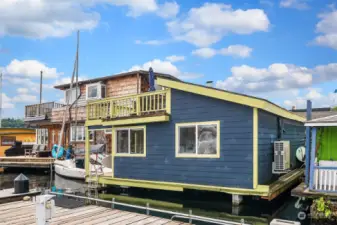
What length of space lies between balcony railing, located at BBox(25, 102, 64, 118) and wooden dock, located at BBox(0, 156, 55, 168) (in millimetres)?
5881

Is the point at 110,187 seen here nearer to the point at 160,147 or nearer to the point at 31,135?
the point at 160,147

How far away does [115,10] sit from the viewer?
733 inches

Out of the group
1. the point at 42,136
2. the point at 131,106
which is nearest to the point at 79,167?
the point at 131,106

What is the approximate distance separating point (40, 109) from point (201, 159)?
21.6 metres

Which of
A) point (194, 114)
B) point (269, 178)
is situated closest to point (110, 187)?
point (194, 114)

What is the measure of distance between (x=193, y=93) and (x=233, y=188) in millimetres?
3609

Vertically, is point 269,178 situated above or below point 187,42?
below

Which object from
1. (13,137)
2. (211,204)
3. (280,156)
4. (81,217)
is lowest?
(211,204)

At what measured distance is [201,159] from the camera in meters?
10.8

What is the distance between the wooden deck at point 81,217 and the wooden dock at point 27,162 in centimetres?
→ 1293

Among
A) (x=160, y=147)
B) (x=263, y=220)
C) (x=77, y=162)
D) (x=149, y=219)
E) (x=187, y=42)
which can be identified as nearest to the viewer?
(x=149, y=219)

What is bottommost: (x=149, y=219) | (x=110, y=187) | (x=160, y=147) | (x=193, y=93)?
(x=110, y=187)

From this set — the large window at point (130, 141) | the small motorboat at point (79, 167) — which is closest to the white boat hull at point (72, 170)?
the small motorboat at point (79, 167)

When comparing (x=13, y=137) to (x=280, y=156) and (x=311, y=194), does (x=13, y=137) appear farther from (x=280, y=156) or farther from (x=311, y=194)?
(x=311, y=194)
